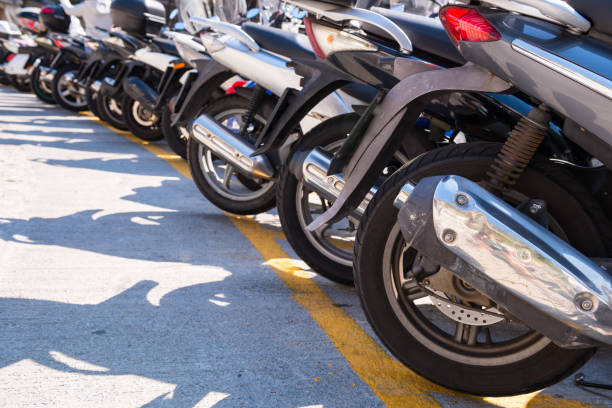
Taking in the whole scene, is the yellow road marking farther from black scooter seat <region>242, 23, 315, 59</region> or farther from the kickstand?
black scooter seat <region>242, 23, 315, 59</region>

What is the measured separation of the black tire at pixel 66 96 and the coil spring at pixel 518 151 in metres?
9.07

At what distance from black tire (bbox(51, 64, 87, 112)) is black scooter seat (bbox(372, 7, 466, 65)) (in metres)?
8.19

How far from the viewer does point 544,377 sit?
2.04 m

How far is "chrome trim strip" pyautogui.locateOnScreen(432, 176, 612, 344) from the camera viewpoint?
1767 millimetres

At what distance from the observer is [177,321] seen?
2678 mm

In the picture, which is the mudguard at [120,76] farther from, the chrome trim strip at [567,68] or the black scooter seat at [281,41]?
the chrome trim strip at [567,68]

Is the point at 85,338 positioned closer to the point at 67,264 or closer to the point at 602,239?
the point at 67,264

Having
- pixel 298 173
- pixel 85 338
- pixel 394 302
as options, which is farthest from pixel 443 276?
pixel 85 338

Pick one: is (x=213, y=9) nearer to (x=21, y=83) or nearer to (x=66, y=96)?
(x=66, y=96)

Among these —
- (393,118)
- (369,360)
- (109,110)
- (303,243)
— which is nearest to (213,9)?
(109,110)

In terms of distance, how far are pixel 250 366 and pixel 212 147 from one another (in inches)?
76.8

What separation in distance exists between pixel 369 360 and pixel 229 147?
72.8 inches

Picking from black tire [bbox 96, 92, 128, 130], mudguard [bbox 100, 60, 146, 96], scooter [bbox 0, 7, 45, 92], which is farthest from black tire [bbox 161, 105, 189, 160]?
scooter [bbox 0, 7, 45, 92]

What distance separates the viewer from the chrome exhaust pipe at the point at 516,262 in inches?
69.7
